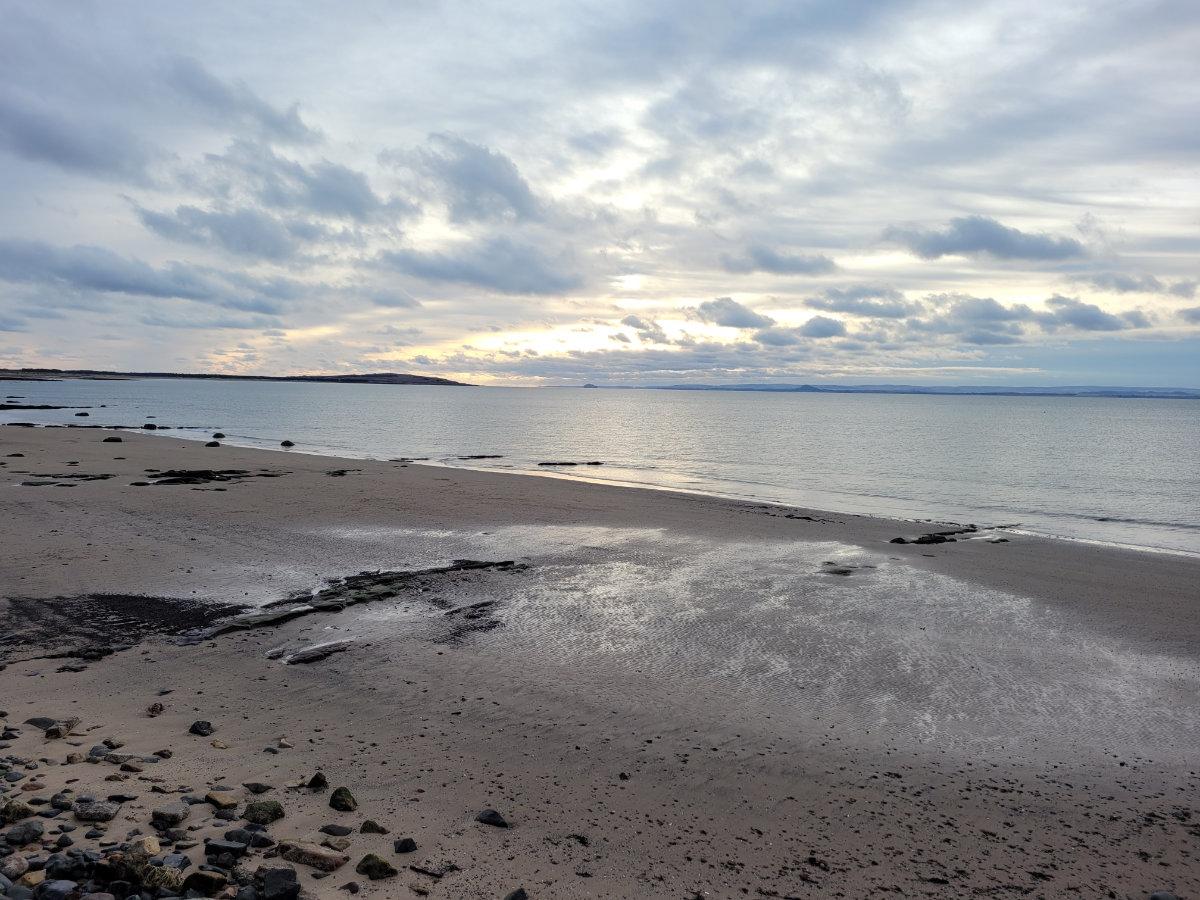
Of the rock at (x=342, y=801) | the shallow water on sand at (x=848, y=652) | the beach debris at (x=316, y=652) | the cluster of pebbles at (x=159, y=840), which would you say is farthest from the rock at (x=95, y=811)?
the shallow water on sand at (x=848, y=652)

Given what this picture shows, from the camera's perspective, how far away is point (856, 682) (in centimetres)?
991

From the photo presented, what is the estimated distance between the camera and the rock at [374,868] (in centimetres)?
531

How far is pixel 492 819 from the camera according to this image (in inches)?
244

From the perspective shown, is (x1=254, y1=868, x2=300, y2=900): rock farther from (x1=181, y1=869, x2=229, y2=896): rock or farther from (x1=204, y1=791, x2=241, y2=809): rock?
(x1=204, y1=791, x2=241, y2=809): rock

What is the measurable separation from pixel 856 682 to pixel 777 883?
4761mm

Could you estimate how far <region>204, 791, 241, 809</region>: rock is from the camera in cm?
605

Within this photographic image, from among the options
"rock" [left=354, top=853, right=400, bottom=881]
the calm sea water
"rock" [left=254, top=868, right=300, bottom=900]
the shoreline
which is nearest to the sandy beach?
"rock" [left=354, top=853, right=400, bottom=881]

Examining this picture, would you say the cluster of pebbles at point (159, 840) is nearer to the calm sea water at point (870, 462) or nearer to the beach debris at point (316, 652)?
the beach debris at point (316, 652)

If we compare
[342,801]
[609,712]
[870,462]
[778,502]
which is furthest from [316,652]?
[870,462]

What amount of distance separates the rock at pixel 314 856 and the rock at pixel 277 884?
0.79 ft

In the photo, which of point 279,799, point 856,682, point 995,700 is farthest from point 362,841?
point 995,700

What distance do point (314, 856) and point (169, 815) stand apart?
1.26 metres

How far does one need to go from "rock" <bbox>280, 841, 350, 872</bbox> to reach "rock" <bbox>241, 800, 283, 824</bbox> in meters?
0.47

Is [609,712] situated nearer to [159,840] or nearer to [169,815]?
[169,815]
